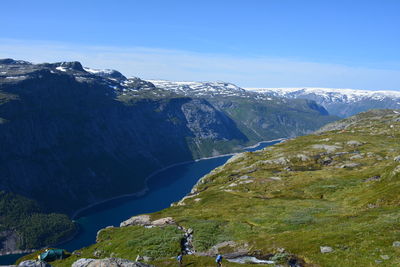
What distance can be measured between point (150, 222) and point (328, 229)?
136ft

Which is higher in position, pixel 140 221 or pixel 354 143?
pixel 354 143

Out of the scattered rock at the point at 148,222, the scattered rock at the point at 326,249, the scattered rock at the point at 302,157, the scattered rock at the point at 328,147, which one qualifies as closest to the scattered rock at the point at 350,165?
the scattered rock at the point at 302,157

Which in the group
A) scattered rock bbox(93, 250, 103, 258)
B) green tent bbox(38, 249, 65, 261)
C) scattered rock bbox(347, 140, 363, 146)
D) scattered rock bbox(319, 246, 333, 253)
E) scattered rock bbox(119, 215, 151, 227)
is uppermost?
Answer: scattered rock bbox(319, 246, 333, 253)

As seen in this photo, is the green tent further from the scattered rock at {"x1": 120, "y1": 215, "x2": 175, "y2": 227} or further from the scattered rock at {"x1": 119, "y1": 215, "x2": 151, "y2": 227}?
the scattered rock at {"x1": 119, "y1": 215, "x2": 151, "y2": 227}

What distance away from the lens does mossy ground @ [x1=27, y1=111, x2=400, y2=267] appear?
37.1 m

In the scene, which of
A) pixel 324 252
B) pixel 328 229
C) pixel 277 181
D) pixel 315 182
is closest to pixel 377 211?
pixel 328 229

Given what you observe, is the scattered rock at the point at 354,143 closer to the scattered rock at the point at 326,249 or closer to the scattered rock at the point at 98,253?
the scattered rock at the point at 326,249

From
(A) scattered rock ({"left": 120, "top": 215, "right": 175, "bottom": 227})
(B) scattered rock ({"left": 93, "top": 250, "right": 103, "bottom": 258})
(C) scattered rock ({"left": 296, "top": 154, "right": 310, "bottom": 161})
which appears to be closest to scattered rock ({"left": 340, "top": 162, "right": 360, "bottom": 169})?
(C) scattered rock ({"left": 296, "top": 154, "right": 310, "bottom": 161})

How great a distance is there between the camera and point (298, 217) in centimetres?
5769

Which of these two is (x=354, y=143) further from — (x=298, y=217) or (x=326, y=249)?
(x=326, y=249)

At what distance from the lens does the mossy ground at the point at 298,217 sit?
37.1 metres

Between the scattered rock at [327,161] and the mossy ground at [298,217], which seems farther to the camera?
the scattered rock at [327,161]

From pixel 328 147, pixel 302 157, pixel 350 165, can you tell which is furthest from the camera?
pixel 328 147

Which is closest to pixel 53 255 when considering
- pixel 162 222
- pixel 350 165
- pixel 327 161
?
pixel 162 222
